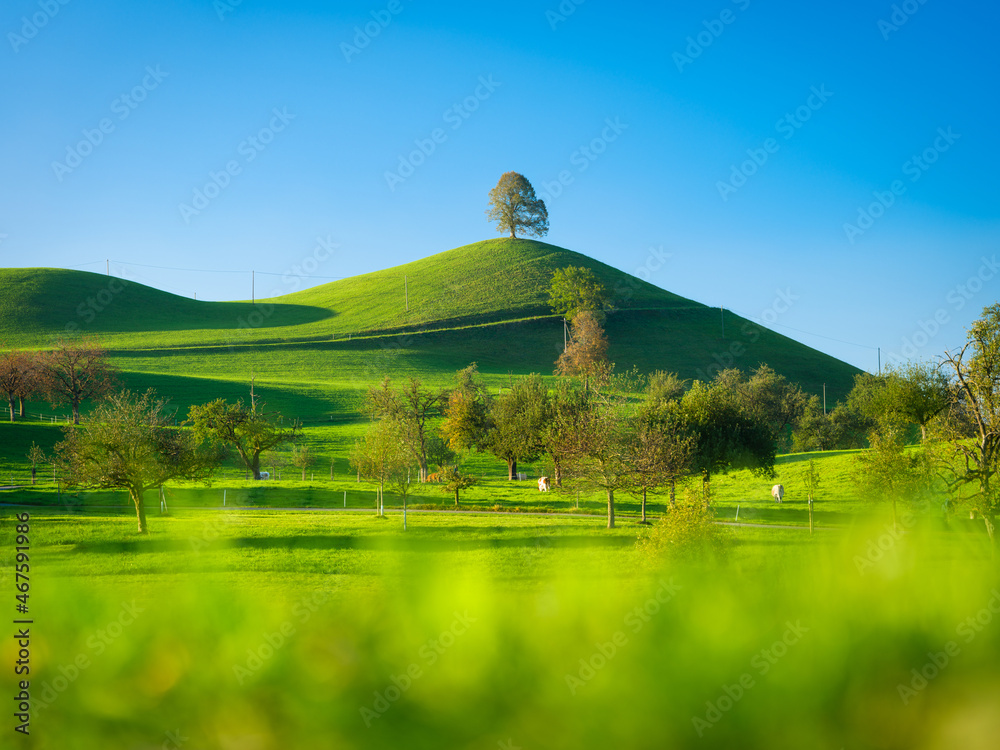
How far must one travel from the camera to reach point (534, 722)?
1488 millimetres

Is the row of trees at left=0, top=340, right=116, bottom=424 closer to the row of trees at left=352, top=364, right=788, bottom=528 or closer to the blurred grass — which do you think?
the row of trees at left=352, top=364, right=788, bottom=528

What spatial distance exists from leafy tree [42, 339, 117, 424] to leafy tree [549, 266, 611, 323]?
7542 cm

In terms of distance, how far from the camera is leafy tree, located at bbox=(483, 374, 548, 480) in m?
54.4

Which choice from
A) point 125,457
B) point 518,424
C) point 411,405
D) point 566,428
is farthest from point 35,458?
point 566,428

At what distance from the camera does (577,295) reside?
424ft

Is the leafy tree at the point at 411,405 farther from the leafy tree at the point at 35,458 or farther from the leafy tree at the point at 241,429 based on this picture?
the leafy tree at the point at 35,458

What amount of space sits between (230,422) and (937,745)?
62389mm

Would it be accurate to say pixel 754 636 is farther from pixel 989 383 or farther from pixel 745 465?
pixel 745 465

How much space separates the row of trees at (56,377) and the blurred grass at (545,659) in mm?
79857

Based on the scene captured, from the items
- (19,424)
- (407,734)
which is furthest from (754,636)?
(19,424)

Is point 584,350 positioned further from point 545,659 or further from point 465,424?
point 545,659

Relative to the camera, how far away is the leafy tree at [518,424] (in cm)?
5444

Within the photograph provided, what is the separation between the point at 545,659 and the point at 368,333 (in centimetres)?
12346

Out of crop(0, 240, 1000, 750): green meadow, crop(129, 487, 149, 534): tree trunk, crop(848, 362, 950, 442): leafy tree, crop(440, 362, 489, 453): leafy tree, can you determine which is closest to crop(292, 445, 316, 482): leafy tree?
→ crop(440, 362, 489, 453): leafy tree
